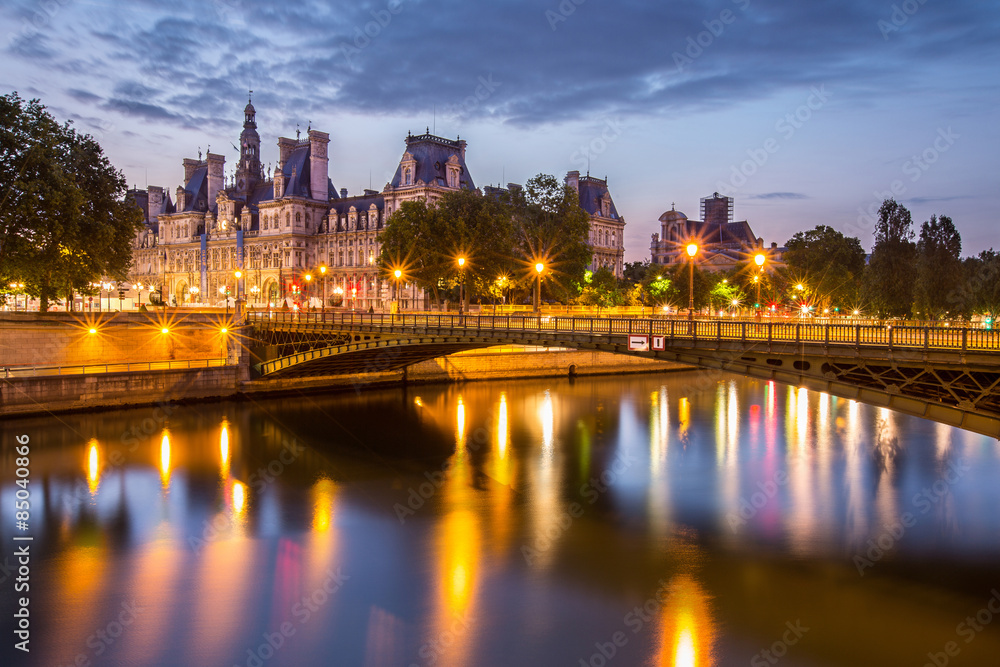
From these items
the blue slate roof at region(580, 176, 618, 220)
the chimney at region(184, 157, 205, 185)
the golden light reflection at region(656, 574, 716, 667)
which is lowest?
the golden light reflection at region(656, 574, 716, 667)

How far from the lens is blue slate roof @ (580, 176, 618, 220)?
383 ft

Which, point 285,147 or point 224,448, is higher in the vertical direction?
point 285,147

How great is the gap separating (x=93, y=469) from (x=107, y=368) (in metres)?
15.0

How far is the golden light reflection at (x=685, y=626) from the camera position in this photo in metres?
16.7

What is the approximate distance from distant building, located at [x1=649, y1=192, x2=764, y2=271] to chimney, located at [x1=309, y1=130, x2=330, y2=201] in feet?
252

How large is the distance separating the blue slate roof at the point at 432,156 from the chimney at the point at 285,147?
73.3 feet

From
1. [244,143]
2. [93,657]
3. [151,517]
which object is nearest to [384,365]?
[151,517]

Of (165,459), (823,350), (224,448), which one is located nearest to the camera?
(823,350)

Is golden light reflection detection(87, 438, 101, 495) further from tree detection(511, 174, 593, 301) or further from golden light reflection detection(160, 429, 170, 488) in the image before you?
tree detection(511, 174, 593, 301)

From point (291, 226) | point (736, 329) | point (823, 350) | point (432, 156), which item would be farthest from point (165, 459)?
point (291, 226)

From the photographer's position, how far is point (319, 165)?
108062 millimetres

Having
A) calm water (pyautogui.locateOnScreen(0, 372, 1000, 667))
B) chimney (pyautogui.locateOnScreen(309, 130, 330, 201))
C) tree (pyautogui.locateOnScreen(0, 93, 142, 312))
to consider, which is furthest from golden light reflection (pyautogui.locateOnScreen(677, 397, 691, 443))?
chimney (pyautogui.locateOnScreen(309, 130, 330, 201))

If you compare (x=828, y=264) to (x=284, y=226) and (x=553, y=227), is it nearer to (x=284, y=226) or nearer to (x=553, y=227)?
(x=553, y=227)

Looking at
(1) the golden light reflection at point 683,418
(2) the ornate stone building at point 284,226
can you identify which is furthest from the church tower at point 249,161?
(1) the golden light reflection at point 683,418
